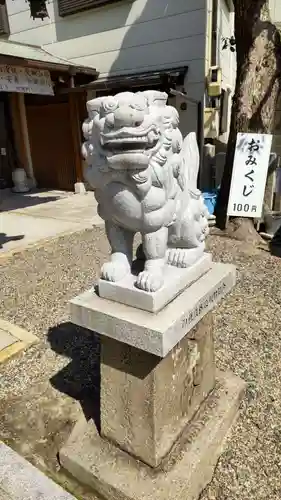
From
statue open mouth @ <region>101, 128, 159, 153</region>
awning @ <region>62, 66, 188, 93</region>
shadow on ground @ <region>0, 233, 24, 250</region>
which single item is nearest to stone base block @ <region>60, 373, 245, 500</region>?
statue open mouth @ <region>101, 128, 159, 153</region>

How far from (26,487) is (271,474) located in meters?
1.31

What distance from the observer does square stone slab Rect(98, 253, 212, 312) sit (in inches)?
68.2

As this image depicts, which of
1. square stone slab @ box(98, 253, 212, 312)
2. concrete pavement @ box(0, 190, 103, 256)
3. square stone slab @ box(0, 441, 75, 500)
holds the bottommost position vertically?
square stone slab @ box(0, 441, 75, 500)

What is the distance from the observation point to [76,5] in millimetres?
9383

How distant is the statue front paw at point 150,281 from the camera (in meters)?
1.72

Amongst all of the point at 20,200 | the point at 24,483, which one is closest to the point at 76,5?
the point at 20,200

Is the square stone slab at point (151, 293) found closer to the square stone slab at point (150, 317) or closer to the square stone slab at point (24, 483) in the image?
the square stone slab at point (150, 317)

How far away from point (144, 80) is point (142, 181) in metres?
7.26

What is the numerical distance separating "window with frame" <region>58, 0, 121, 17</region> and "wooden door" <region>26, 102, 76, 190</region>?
2273 mm

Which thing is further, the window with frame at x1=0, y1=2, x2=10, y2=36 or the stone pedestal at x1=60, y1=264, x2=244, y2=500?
the window with frame at x1=0, y1=2, x2=10, y2=36

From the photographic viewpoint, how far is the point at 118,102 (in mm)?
1513

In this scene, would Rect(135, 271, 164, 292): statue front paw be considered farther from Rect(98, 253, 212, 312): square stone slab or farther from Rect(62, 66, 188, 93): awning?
Rect(62, 66, 188, 93): awning

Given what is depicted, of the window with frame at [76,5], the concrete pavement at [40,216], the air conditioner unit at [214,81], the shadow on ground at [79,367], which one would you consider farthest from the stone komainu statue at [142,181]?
the window with frame at [76,5]

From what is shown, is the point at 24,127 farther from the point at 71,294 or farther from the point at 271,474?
the point at 271,474
